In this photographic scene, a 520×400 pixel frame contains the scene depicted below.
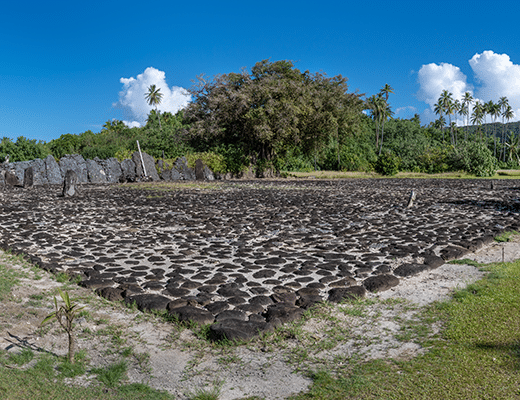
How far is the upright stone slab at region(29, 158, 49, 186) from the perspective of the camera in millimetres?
26234

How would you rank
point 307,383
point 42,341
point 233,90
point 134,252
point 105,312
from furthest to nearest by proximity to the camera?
point 233,90 < point 134,252 < point 105,312 < point 42,341 < point 307,383

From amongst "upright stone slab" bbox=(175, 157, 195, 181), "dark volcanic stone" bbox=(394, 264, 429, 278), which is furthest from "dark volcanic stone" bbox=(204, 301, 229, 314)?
"upright stone slab" bbox=(175, 157, 195, 181)

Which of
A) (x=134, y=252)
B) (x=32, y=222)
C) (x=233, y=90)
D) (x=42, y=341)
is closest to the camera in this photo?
(x=42, y=341)

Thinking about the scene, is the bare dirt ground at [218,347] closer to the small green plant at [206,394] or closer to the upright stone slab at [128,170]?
the small green plant at [206,394]

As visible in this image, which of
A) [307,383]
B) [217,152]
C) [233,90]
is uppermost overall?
[233,90]

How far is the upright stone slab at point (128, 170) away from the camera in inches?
1158

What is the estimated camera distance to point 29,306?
425 centimetres

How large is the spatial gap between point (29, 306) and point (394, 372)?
346 cm

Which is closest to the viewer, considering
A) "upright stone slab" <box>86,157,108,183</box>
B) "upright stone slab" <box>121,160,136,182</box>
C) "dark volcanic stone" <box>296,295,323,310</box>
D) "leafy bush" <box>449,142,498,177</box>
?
"dark volcanic stone" <box>296,295,323,310</box>

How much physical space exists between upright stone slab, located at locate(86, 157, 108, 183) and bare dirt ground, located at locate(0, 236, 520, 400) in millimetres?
25099

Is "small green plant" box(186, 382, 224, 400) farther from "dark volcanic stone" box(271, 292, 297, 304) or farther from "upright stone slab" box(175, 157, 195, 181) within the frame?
"upright stone slab" box(175, 157, 195, 181)

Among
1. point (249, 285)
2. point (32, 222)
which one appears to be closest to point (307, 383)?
point (249, 285)

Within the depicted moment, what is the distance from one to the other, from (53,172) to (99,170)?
111 inches

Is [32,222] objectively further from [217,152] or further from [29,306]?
[217,152]
